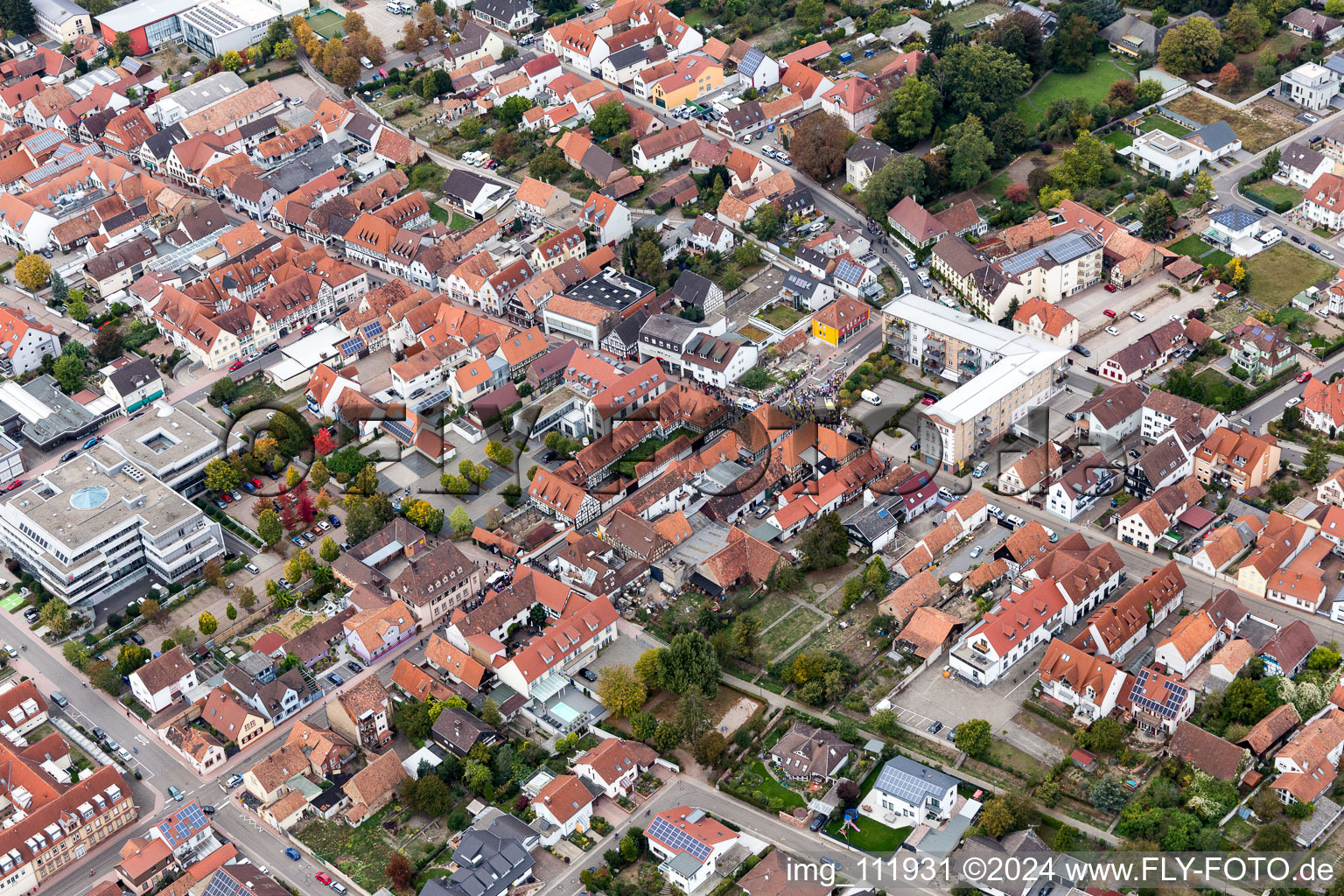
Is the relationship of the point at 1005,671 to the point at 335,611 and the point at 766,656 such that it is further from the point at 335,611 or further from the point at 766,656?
the point at 335,611

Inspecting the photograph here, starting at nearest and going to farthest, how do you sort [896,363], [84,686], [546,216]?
1. [84,686]
2. [896,363]
3. [546,216]

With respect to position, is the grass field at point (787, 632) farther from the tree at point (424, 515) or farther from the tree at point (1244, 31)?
the tree at point (1244, 31)

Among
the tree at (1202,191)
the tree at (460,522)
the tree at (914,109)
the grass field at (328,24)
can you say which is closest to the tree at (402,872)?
the tree at (460,522)

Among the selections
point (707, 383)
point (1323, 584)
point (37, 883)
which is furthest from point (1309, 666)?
point (37, 883)

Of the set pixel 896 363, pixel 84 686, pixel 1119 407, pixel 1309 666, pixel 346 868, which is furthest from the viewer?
pixel 896 363

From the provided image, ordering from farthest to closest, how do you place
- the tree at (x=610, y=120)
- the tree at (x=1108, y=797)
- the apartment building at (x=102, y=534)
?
the tree at (x=610, y=120) < the apartment building at (x=102, y=534) < the tree at (x=1108, y=797)

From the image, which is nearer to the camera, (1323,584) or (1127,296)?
(1323,584)
